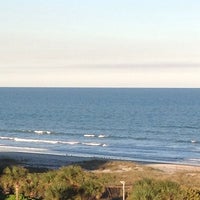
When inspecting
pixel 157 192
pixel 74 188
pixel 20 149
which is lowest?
pixel 20 149

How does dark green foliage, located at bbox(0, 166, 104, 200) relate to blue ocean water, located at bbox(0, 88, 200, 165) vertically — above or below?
above

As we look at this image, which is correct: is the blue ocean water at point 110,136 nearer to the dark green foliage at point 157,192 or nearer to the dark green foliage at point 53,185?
the dark green foliage at point 53,185

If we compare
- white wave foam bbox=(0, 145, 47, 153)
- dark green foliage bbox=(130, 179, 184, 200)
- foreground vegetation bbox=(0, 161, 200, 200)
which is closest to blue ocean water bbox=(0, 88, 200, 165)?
white wave foam bbox=(0, 145, 47, 153)

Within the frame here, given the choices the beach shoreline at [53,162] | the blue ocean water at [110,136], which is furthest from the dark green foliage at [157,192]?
the blue ocean water at [110,136]

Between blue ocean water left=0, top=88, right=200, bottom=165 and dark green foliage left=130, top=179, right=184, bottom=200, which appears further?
blue ocean water left=0, top=88, right=200, bottom=165

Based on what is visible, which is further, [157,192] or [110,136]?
[110,136]

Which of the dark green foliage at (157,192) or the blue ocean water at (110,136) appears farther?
the blue ocean water at (110,136)

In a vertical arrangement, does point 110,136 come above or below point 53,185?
below

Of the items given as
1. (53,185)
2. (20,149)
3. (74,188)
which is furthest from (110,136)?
(53,185)

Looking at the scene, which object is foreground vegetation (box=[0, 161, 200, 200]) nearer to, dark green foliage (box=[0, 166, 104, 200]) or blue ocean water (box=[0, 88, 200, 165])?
dark green foliage (box=[0, 166, 104, 200])

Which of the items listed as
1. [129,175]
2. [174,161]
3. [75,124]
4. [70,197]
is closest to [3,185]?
[70,197]

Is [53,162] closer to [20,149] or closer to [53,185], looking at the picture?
[20,149]

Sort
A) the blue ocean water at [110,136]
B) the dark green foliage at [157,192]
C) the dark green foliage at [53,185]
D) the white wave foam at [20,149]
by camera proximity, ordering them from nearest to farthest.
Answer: the dark green foliage at [157,192] < the dark green foliage at [53,185] < the blue ocean water at [110,136] < the white wave foam at [20,149]

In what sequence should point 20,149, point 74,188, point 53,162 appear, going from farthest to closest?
1. point 20,149
2. point 53,162
3. point 74,188
